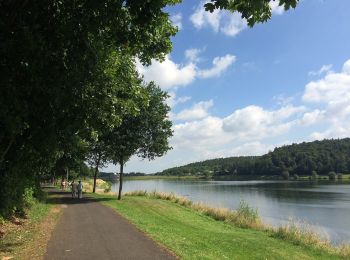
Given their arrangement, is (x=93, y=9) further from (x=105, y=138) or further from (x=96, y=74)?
(x=105, y=138)

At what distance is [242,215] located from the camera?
2506cm

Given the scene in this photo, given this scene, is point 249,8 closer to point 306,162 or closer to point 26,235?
point 26,235

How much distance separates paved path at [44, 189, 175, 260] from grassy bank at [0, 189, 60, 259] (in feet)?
0.91

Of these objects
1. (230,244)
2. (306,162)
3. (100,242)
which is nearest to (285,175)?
(306,162)

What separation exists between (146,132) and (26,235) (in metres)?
20.5

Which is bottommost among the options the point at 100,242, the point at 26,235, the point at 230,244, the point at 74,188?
the point at 230,244

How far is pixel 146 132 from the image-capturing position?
110ft

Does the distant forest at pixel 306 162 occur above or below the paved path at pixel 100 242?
above

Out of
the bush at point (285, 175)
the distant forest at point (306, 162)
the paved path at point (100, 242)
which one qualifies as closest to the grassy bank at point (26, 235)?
the paved path at point (100, 242)

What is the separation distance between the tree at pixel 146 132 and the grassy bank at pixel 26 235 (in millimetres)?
13933

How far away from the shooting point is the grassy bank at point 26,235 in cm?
1088

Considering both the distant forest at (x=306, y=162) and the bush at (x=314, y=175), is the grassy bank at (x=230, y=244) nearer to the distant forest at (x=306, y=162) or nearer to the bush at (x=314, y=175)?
the bush at (x=314, y=175)

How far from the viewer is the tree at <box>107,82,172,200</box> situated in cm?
3256

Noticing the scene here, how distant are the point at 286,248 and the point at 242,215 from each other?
8470mm
